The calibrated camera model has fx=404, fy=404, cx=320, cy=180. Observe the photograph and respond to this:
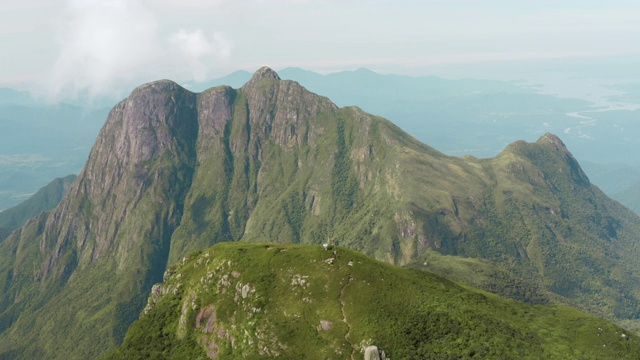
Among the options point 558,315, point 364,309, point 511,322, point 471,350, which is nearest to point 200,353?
point 364,309

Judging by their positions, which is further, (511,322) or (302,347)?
(511,322)

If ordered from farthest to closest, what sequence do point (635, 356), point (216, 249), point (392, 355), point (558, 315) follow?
point (216, 249) < point (558, 315) < point (635, 356) < point (392, 355)

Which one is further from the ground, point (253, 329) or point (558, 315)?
point (253, 329)

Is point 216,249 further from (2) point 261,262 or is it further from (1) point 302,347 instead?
(1) point 302,347

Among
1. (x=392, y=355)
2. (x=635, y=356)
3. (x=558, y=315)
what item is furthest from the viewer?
(x=558, y=315)

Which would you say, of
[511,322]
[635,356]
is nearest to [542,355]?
[511,322]

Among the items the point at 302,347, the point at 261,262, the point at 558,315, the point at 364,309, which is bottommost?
the point at 558,315

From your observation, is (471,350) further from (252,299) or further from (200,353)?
(200,353)
